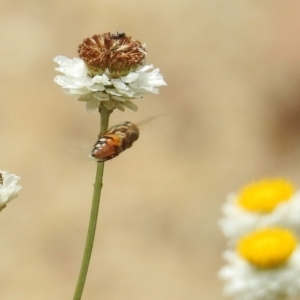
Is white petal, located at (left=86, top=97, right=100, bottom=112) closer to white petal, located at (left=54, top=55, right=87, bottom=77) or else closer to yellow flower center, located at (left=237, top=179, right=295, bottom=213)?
white petal, located at (left=54, top=55, right=87, bottom=77)

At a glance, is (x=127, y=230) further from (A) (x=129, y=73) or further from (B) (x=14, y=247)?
(A) (x=129, y=73)

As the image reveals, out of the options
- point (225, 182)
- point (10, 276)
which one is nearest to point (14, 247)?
point (10, 276)

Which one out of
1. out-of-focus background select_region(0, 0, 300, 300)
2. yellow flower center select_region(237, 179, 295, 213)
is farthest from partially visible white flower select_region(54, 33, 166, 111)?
out-of-focus background select_region(0, 0, 300, 300)

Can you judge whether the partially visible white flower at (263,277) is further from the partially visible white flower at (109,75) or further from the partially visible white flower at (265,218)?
the partially visible white flower at (109,75)

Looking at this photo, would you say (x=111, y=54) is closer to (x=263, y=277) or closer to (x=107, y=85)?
(x=107, y=85)

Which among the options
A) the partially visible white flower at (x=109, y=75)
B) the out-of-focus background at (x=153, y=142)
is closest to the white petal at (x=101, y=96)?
the partially visible white flower at (x=109, y=75)
